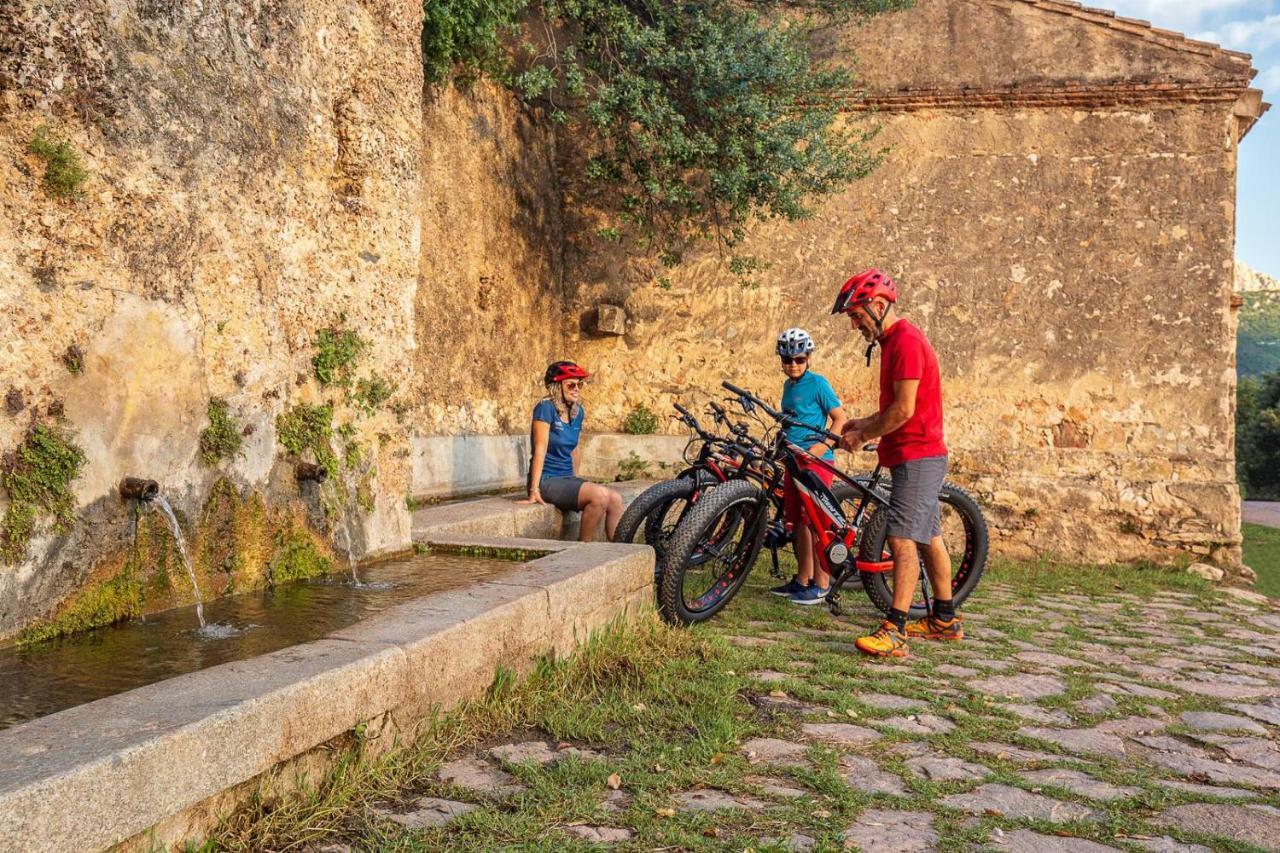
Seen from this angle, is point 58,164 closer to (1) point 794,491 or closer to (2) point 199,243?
(2) point 199,243

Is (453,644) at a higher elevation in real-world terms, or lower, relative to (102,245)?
lower

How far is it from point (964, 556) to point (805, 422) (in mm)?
1277

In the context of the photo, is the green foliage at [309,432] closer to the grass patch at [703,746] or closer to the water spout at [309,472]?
the water spout at [309,472]

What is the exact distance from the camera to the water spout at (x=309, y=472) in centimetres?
452

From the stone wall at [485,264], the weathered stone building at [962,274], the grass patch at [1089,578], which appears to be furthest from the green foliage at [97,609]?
the grass patch at [1089,578]

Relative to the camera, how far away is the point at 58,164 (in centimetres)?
330

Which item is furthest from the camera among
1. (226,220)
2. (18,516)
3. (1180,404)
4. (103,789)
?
(1180,404)

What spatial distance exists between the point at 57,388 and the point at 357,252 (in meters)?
1.84

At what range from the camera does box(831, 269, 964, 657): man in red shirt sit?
4.74 meters

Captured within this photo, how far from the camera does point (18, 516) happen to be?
3.16m

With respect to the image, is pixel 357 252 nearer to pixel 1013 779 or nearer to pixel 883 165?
pixel 1013 779

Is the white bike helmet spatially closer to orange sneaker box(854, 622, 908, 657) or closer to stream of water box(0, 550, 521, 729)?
orange sneaker box(854, 622, 908, 657)

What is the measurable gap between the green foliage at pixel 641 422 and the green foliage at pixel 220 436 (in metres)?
6.06

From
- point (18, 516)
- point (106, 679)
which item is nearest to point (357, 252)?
point (18, 516)
